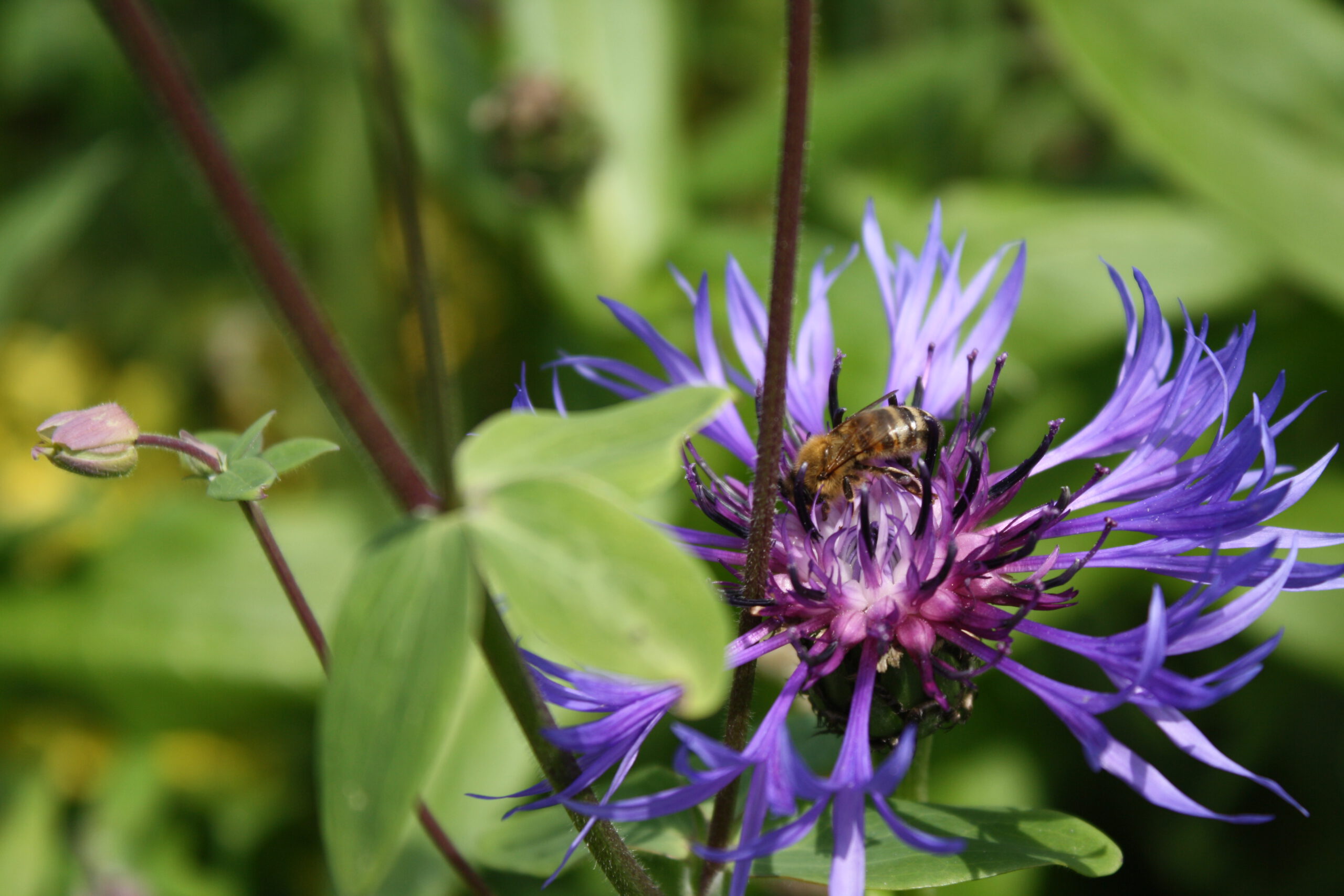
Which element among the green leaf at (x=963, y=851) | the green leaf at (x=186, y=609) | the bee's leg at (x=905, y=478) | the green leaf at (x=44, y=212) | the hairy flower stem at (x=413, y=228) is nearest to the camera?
the hairy flower stem at (x=413, y=228)

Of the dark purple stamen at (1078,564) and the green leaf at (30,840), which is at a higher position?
the dark purple stamen at (1078,564)

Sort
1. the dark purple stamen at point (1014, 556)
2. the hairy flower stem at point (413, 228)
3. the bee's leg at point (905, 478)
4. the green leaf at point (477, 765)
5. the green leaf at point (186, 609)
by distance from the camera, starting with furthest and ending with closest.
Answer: the green leaf at point (186, 609), the green leaf at point (477, 765), the bee's leg at point (905, 478), the dark purple stamen at point (1014, 556), the hairy flower stem at point (413, 228)

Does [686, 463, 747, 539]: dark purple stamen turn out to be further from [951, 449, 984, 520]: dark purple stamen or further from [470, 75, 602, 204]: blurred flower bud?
[470, 75, 602, 204]: blurred flower bud

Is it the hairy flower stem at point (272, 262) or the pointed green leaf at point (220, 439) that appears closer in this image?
the hairy flower stem at point (272, 262)

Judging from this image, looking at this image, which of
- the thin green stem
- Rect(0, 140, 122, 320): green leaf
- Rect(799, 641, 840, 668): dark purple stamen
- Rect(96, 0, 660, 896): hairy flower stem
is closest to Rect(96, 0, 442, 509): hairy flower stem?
Rect(96, 0, 660, 896): hairy flower stem

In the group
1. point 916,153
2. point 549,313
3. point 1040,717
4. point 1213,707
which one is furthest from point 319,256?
point 1213,707

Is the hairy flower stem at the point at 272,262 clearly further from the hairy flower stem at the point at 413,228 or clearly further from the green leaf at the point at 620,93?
the green leaf at the point at 620,93

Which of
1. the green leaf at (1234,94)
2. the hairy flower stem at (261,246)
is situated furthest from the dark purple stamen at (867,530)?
the green leaf at (1234,94)

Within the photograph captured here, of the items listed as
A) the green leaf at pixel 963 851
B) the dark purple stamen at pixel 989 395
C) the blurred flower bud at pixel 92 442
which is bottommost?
the green leaf at pixel 963 851
